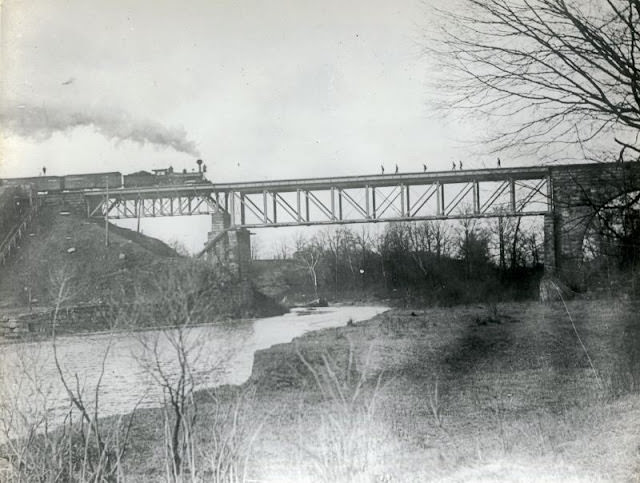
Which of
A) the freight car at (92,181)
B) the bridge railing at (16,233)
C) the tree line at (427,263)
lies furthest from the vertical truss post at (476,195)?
the bridge railing at (16,233)

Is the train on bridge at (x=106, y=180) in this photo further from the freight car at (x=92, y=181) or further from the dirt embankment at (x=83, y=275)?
the dirt embankment at (x=83, y=275)

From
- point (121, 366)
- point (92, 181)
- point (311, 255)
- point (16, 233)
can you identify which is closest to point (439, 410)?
point (121, 366)

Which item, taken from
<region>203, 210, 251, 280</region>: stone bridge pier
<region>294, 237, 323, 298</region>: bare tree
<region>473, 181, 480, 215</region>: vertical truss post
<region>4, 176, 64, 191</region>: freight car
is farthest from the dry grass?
<region>294, 237, 323, 298</region>: bare tree

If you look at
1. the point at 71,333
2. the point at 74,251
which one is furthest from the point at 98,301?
the point at 74,251

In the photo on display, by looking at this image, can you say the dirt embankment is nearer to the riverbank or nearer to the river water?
the river water

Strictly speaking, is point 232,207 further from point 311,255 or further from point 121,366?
point 311,255
